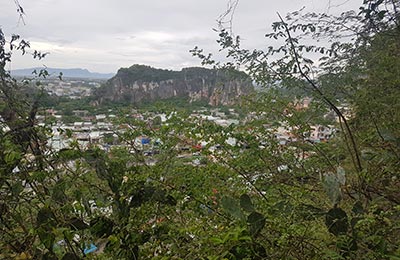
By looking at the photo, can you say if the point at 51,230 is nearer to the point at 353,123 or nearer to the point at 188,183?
the point at 188,183

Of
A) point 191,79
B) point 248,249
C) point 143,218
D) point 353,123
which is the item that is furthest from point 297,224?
point 191,79

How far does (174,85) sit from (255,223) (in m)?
2.50

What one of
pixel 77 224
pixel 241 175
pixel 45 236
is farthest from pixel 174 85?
pixel 45 236

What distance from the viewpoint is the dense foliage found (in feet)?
3.47

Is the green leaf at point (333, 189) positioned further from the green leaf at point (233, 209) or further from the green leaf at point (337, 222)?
the green leaf at point (233, 209)

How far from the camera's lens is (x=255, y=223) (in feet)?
3.15

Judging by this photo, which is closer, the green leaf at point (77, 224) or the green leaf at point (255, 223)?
the green leaf at point (255, 223)

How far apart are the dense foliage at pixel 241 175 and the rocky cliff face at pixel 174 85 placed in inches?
9.9

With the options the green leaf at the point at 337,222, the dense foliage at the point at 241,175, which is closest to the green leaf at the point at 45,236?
the dense foliage at the point at 241,175

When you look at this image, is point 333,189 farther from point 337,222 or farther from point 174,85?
point 174,85

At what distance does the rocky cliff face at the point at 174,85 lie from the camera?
2555 mm

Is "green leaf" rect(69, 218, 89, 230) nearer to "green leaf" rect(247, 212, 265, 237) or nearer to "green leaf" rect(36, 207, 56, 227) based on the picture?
"green leaf" rect(36, 207, 56, 227)

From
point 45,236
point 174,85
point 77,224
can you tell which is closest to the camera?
point 45,236

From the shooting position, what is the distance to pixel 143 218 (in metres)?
1.29
